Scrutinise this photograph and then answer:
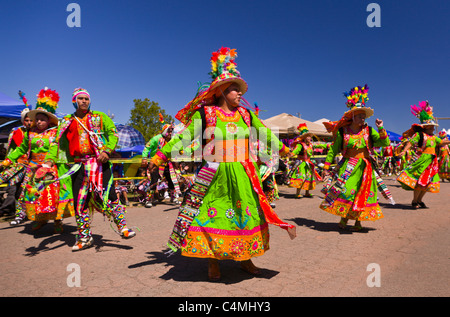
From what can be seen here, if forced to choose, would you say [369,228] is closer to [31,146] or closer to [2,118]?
[31,146]

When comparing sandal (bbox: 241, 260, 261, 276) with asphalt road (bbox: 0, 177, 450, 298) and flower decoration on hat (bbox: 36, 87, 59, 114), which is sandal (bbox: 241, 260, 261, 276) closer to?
asphalt road (bbox: 0, 177, 450, 298)

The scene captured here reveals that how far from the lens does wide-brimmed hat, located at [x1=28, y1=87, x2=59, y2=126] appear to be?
18.4ft

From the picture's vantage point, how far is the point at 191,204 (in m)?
3.32

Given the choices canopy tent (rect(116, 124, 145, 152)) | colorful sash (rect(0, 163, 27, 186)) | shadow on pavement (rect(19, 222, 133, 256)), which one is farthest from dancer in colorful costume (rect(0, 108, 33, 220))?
canopy tent (rect(116, 124, 145, 152))

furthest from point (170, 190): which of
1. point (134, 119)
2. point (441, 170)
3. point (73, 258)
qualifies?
point (134, 119)

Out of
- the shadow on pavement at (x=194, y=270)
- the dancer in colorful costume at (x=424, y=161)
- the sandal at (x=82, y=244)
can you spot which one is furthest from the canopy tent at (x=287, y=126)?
the shadow on pavement at (x=194, y=270)

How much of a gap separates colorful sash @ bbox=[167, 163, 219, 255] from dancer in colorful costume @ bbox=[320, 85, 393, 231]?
3055mm

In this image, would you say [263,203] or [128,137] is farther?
[128,137]

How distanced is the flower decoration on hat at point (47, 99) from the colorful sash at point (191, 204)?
12.4ft

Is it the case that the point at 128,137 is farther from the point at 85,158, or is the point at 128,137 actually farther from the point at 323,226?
the point at 323,226

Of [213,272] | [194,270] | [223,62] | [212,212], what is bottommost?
[194,270]

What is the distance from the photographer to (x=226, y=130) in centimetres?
343

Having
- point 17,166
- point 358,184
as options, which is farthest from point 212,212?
point 17,166

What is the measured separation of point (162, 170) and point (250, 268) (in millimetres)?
6013
